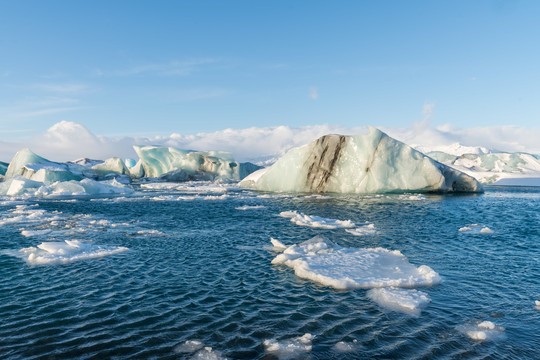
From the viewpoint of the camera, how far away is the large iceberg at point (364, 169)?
28750 millimetres

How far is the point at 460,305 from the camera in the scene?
20.4 feet

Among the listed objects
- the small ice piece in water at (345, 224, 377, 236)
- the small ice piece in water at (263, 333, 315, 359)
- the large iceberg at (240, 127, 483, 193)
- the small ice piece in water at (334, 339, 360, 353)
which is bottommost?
the small ice piece in water at (334, 339, 360, 353)

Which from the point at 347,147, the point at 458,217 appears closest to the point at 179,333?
the point at 458,217

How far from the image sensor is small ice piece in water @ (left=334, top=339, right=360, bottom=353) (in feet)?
15.5

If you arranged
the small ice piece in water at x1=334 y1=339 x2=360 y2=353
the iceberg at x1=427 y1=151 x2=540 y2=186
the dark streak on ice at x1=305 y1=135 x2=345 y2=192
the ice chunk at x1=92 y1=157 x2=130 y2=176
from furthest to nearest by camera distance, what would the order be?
the ice chunk at x1=92 y1=157 x2=130 y2=176, the iceberg at x1=427 y1=151 x2=540 y2=186, the dark streak on ice at x1=305 y1=135 x2=345 y2=192, the small ice piece in water at x1=334 y1=339 x2=360 y2=353

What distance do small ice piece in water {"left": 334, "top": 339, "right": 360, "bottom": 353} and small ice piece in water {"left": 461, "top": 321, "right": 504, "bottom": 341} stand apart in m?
1.69

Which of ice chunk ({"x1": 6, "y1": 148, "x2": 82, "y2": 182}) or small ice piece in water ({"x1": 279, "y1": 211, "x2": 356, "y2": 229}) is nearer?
small ice piece in water ({"x1": 279, "y1": 211, "x2": 356, "y2": 229})

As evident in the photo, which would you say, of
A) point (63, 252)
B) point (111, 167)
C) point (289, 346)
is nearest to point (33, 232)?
point (63, 252)

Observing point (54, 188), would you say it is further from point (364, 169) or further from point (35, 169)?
point (364, 169)

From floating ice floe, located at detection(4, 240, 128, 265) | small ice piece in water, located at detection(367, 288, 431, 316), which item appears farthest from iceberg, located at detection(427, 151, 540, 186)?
floating ice floe, located at detection(4, 240, 128, 265)

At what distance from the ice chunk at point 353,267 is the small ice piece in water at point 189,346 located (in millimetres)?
3245

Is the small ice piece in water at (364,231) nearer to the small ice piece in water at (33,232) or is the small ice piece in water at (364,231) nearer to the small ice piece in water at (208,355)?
the small ice piece in water at (208,355)

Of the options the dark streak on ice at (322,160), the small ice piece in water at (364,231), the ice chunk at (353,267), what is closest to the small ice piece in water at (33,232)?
the ice chunk at (353,267)

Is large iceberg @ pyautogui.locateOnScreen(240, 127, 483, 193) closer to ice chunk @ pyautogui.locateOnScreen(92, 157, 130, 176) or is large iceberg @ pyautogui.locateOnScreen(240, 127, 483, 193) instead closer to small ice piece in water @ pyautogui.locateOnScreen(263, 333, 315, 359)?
small ice piece in water @ pyautogui.locateOnScreen(263, 333, 315, 359)
